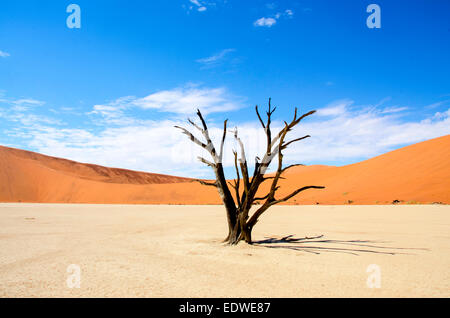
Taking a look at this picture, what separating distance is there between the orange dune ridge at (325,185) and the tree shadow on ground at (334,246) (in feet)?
46.1

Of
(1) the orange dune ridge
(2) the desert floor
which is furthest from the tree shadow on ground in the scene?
(1) the orange dune ridge

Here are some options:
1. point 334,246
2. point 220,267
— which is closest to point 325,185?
point 334,246

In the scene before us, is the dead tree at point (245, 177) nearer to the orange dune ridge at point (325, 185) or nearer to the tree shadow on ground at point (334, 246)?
the tree shadow on ground at point (334, 246)

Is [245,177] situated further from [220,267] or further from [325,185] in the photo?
[325,185]

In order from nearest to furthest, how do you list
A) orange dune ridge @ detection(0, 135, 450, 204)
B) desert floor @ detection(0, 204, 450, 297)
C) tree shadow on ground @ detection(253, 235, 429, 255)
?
desert floor @ detection(0, 204, 450, 297) < tree shadow on ground @ detection(253, 235, 429, 255) < orange dune ridge @ detection(0, 135, 450, 204)

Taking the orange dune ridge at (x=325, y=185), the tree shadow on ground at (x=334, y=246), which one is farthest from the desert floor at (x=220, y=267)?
the orange dune ridge at (x=325, y=185)

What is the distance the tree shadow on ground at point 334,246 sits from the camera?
243 inches

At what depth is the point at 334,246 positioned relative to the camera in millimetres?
6801

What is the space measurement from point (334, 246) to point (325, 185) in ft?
101

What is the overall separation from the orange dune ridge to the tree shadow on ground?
14051 millimetres

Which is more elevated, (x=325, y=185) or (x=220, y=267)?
(x=325, y=185)

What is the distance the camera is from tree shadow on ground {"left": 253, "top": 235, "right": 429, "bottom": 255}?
617cm

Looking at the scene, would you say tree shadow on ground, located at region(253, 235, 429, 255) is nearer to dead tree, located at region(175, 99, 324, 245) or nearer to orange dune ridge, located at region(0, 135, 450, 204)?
dead tree, located at region(175, 99, 324, 245)
